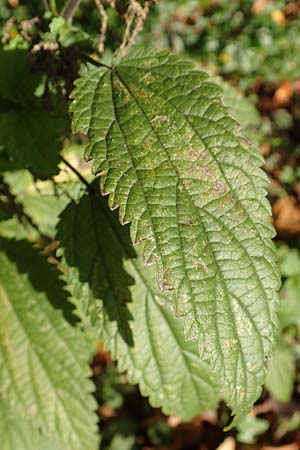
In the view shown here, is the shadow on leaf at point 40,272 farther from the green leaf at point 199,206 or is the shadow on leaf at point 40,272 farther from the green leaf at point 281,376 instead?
the green leaf at point 281,376

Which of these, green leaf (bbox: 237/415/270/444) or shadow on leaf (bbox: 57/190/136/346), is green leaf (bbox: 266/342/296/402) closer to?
green leaf (bbox: 237/415/270/444)

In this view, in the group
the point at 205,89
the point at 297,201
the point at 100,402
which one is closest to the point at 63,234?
the point at 205,89

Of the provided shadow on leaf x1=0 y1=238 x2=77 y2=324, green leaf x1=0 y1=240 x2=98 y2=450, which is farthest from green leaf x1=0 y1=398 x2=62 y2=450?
shadow on leaf x1=0 y1=238 x2=77 y2=324

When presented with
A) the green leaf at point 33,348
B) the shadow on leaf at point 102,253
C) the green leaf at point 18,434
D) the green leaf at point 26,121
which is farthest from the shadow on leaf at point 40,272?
the green leaf at point 18,434

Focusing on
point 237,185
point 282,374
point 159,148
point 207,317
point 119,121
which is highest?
point 119,121

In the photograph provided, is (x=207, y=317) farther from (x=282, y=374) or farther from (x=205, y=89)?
(x=282, y=374)

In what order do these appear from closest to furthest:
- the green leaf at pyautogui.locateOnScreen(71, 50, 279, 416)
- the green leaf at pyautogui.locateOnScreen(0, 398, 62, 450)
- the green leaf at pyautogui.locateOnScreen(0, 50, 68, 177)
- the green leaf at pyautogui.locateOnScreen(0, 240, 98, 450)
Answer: the green leaf at pyautogui.locateOnScreen(71, 50, 279, 416) < the green leaf at pyautogui.locateOnScreen(0, 50, 68, 177) < the green leaf at pyautogui.locateOnScreen(0, 240, 98, 450) < the green leaf at pyautogui.locateOnScreen(0, 398, 62, 450)
